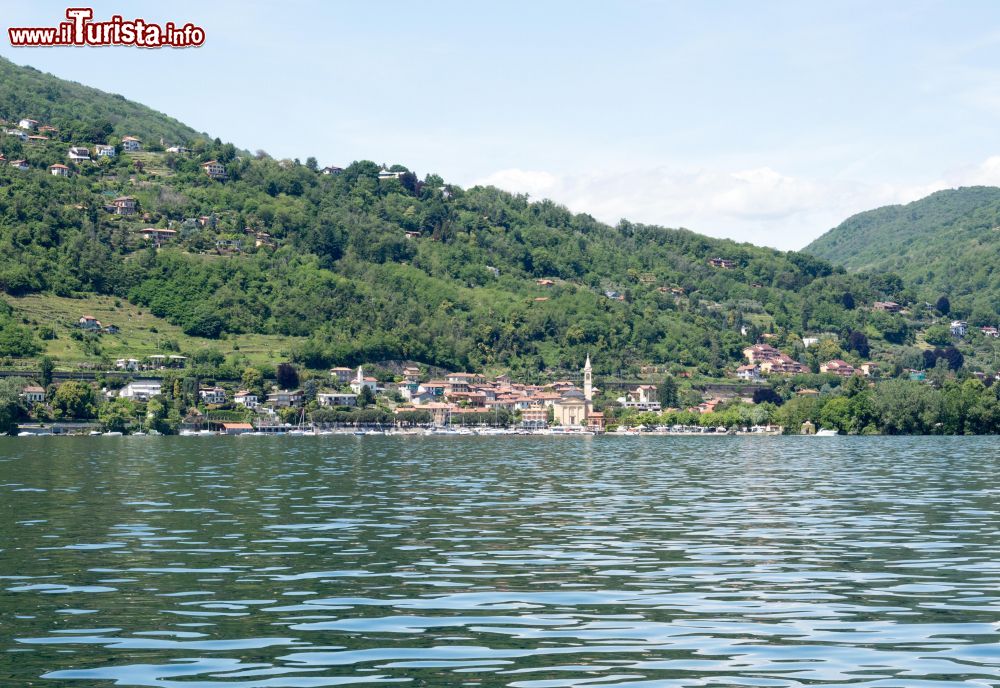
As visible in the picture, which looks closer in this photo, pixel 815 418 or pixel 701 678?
pixel 701 678

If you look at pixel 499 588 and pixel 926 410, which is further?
pixel 926 410

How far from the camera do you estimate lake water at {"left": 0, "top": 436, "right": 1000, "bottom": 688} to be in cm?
2042

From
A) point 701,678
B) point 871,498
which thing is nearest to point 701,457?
point 871,498

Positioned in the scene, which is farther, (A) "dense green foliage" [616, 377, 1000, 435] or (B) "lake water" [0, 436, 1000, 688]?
(A) "dense green foliage" [616, 377, 1000, 435]

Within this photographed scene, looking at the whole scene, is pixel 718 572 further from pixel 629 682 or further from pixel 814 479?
pixel 814 479

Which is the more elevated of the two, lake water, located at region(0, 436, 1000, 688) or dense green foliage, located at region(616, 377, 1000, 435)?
dense green foliage, located at region(616, 377, 1000, 435)

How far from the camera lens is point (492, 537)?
3875cm

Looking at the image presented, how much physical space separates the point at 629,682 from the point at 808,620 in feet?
20.7

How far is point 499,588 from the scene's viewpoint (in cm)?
2833

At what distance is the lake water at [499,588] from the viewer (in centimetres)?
2042

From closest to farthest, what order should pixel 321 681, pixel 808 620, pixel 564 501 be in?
pixel 321 681 → pixel 808 620 → pixel 564 501

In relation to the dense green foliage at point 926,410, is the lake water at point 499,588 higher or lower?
lower

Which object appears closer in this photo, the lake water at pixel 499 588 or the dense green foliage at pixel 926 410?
the lake water at pixel 499 588

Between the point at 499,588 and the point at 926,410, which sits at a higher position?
the point at 926,410
